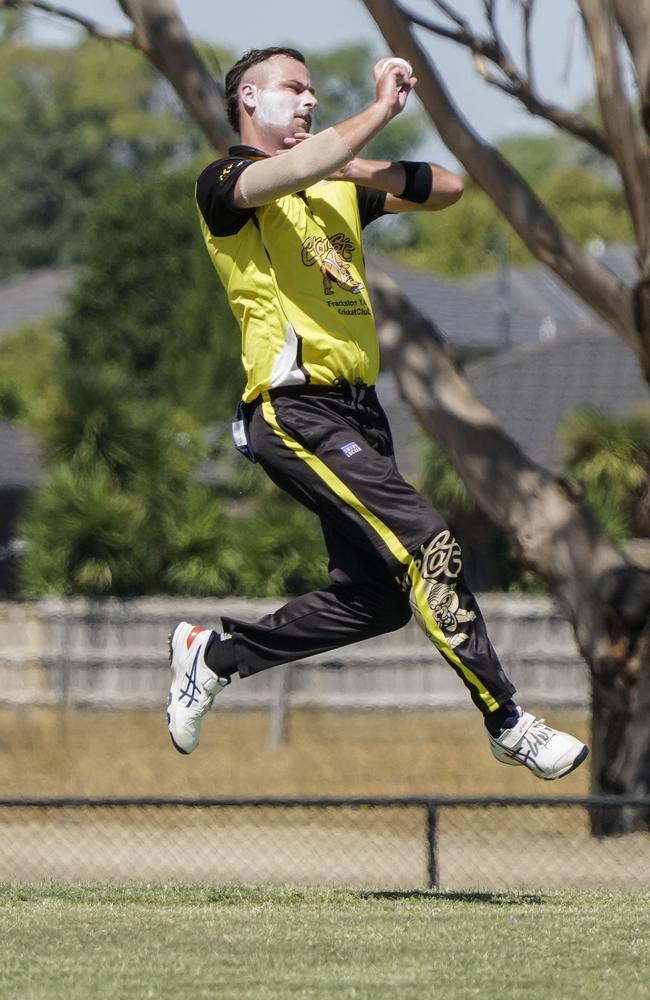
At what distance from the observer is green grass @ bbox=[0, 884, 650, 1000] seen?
13.7ft

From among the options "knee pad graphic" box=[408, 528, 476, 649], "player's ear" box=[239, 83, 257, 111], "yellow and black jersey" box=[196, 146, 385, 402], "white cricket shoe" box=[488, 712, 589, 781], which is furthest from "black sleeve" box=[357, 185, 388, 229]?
"white cricket shoe" box=[488, 712, 589, 781]

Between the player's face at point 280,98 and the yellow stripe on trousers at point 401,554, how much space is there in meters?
0.99

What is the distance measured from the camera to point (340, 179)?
5.54 m

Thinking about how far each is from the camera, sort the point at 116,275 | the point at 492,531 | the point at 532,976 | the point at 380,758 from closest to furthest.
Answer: the point at 532,976, the point at 380,758, the point at 492,531, the point at 116,275

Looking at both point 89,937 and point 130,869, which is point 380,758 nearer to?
point 130,869

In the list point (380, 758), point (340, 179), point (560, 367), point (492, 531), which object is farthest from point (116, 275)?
point (340, 179)

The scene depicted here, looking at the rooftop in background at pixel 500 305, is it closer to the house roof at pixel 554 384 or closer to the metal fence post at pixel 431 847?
the house roof at pixel 554 384

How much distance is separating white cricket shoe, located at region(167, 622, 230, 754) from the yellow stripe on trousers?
0.78 meters

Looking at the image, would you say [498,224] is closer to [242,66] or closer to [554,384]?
[554,384]

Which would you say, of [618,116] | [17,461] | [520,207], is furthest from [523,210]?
[17,461]

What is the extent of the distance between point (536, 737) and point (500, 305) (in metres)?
44.3

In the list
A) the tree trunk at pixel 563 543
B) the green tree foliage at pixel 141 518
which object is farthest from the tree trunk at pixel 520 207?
the green tree foliage at pixel 141 518

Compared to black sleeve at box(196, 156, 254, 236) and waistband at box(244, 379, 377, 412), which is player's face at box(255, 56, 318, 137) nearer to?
black sleeve at box(196, 156, 254, 236)

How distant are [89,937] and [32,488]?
26.4m
